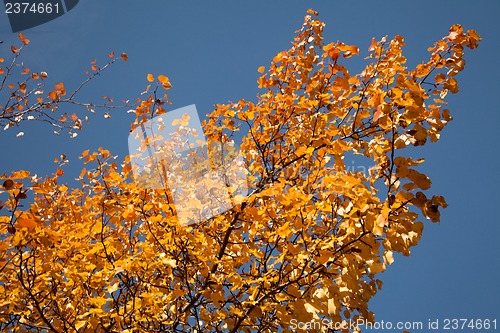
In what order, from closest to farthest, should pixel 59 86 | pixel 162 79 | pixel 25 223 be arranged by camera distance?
pixel 25 223
pixel 162 79
pixel 59 86

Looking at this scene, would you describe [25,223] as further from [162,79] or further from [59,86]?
[59,86]

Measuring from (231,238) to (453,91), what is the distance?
75.4 inches

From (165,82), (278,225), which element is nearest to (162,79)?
(165,82)

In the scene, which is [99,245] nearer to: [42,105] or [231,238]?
[231,238]

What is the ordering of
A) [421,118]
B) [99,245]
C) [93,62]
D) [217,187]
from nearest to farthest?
[421,118], [99,245], [217,187], [93,62]

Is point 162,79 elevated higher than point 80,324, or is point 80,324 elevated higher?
point 162,79

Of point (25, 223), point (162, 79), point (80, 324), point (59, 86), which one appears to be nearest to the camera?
point (25, 223)

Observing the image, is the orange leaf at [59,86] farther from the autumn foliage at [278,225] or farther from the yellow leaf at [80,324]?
the yellow leaf at [80,324]

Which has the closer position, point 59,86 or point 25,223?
point 25,223

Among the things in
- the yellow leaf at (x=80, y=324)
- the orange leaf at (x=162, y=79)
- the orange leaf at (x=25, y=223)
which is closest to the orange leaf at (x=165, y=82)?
the orange leaf at (x=162, y=79)

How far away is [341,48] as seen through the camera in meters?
2.56

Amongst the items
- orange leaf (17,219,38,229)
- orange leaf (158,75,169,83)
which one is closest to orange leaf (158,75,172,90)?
orange leaf (158,75,169,83)

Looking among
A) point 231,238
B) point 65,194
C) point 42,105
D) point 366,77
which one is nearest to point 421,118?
point 366,77

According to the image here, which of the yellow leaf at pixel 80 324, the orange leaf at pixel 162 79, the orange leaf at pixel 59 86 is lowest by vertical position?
the yellow leaf at pixel 80 324
